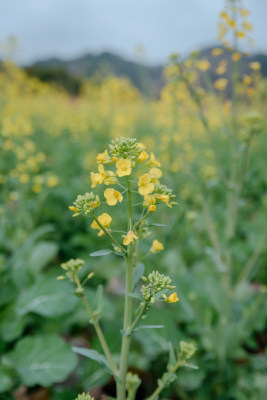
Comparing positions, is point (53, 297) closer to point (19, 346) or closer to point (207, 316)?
point (19, 346)

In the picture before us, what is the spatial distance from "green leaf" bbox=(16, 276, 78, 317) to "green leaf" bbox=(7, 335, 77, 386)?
6.3 inches

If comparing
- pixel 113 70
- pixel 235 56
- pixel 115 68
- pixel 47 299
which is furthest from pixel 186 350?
pixel 115 68

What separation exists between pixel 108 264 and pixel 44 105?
11874 millimetres

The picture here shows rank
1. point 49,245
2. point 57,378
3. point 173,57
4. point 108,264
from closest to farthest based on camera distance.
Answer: point 57,378
point 173,57
point 49,245
point 108,264

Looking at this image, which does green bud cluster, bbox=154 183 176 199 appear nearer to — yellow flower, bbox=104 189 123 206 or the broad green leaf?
yellow flower, bbox=104 189 123 206

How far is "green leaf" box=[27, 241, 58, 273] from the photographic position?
2.51 meters

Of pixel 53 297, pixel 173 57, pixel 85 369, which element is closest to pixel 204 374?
pixel 85 369

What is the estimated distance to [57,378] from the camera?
168 cm

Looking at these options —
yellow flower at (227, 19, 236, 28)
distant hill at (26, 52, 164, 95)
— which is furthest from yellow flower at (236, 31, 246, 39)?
distant hill at (26, 52, 164, 95)

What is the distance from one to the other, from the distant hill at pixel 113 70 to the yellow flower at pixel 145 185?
160 centimetres

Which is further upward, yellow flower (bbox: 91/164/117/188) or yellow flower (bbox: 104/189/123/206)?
yellow flower (bbox: 91/164/117/188)

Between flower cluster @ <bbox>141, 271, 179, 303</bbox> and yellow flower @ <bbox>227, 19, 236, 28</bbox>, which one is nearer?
flower cluster @ <bbox>141, 271, 179, 303</bbox>

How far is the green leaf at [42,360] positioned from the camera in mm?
1690

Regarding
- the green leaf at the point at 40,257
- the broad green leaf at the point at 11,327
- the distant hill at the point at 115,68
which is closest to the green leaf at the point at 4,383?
the broad green leaf at the point at 11,327
